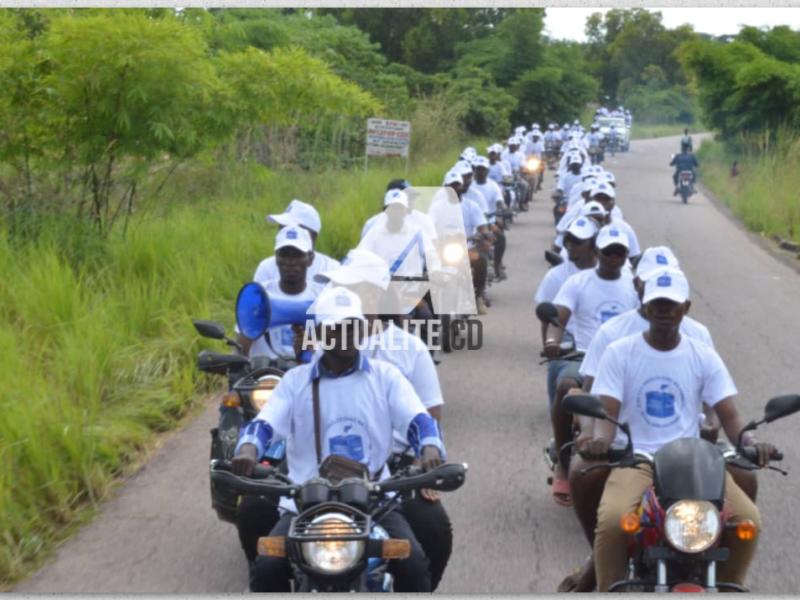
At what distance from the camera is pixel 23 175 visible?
14148 mm

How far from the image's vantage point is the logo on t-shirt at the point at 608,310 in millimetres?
8625

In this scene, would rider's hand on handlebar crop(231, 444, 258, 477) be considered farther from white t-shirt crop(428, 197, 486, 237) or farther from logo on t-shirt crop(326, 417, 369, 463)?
white t-shirt crop(428, 197, 486, 237)

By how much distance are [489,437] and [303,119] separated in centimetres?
953

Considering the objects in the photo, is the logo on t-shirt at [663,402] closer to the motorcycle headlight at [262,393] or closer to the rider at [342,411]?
the rider at [342,411]

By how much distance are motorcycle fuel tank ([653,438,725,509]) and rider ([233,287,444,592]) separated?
856mm

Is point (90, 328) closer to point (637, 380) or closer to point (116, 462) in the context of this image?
point (116, 462)

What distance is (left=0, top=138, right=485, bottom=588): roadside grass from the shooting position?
7.75m

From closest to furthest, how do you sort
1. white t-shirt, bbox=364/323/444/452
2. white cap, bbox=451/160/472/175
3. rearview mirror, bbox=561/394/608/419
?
rearview mirror, bbox=561/394/608/419
white t-shirt, bbox=364/323/444/452
white cap, bbox=451/160/472/175

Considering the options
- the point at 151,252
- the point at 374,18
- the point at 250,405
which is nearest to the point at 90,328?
the point at 151,252

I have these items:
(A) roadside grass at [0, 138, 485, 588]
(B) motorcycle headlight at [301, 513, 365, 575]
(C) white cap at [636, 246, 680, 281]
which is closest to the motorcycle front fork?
(B) motorcycle headlight at [301, 513, 365, 575]

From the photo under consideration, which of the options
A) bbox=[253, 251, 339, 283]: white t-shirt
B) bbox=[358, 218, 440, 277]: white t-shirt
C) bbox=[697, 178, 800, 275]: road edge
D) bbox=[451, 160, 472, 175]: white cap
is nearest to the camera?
bbox=[253, 251, 339, 283]: white t-shirt

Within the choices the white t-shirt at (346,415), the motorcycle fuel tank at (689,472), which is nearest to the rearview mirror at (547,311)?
the white t-shirt at (346,415)

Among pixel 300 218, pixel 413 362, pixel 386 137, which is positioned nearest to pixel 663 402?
pixel 413 362

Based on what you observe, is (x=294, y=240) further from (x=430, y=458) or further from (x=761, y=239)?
(x=761, y=239)
